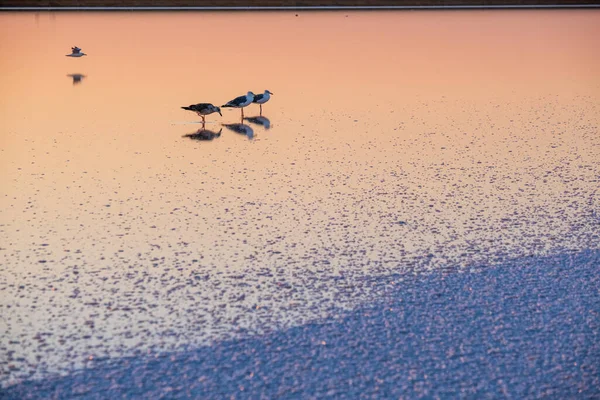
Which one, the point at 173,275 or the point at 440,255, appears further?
the point at 440,255

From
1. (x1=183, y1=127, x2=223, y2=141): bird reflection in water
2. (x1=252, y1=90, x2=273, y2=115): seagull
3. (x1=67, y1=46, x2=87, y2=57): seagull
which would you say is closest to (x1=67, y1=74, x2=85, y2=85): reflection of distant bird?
(x1=67, y1=46, x2=87, y2=57): seagull

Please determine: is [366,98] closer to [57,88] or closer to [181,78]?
[181,78]

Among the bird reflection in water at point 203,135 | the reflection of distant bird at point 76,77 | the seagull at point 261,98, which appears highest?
the seagull at point 261,98

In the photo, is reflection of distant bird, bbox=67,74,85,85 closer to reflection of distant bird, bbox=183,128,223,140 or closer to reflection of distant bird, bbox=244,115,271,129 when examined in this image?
reflection of distant bird, bbox=244,115,271,129

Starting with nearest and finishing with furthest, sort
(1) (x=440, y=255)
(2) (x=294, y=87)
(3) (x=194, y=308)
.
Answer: (3) (x=194, y=308)
(1) (x=440, y=255)
(2) (x=294, y=87)

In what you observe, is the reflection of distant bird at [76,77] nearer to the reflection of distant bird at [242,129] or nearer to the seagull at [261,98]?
the seagull at [261,98]

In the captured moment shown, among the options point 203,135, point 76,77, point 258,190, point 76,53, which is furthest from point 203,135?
point 76,53

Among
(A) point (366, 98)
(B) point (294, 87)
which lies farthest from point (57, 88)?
(A) point (366, 98)

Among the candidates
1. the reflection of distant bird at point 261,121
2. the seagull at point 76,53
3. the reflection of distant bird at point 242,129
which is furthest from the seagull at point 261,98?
the seagull at point 76,53
